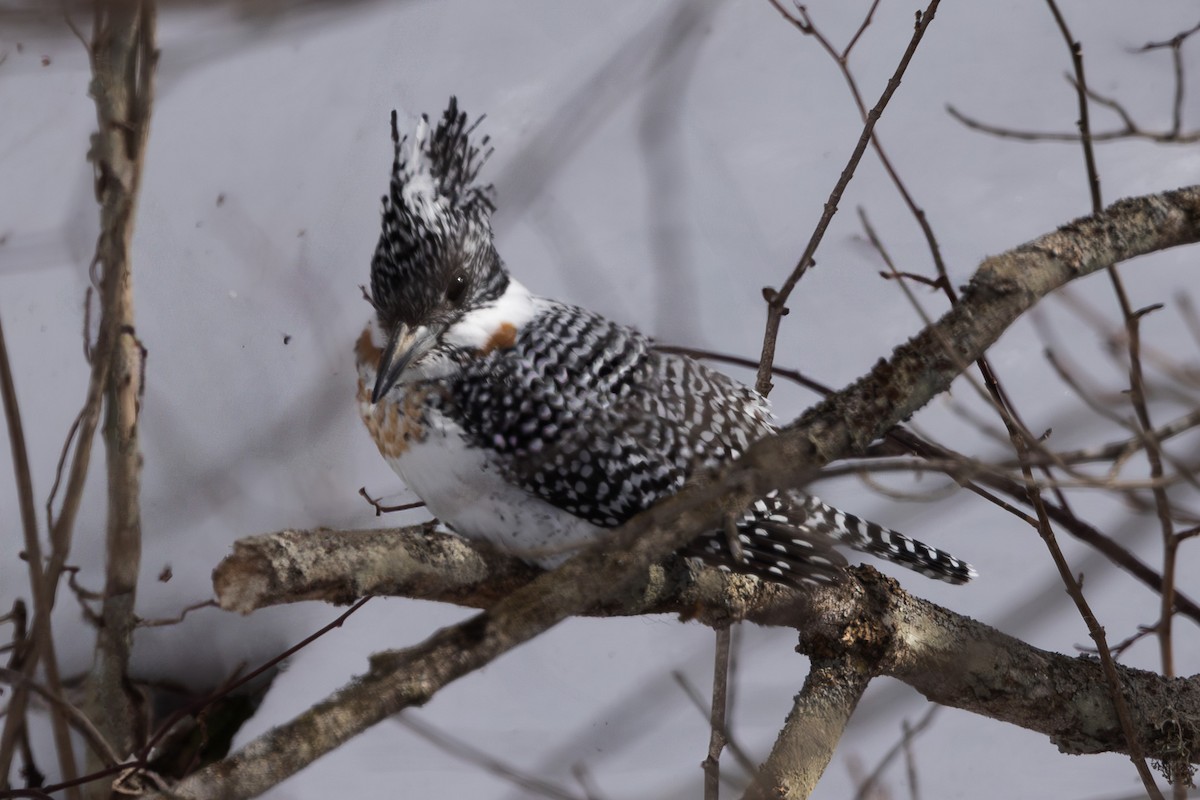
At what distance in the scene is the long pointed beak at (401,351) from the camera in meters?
1.23

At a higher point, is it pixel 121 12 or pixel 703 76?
pixel 703 76

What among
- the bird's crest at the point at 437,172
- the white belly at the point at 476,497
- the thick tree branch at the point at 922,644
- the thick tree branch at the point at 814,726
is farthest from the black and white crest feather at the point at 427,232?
the thick tree branch at the point at 814,726

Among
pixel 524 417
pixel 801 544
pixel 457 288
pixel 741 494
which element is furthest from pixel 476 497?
pixel 741 494

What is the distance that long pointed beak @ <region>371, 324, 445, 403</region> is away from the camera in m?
1.23

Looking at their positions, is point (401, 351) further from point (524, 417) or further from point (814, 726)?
point (814, 726)

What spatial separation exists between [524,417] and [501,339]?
0.13 meters

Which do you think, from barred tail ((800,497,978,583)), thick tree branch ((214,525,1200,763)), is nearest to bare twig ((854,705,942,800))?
thick tree branch ((214,525,1200,763))

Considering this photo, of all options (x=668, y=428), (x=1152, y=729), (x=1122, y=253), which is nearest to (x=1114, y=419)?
(x=1122, y=253)

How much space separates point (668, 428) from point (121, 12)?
0.91 m

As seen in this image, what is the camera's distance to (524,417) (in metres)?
1.30

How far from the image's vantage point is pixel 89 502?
186 centimetres

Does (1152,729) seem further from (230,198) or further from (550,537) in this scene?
(230,198)

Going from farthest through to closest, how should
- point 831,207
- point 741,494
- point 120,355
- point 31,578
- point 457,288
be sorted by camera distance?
point 120,355, point 457,288, point 831,207, point 31,578, point 741,494

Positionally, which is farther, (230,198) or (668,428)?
(230,198)
